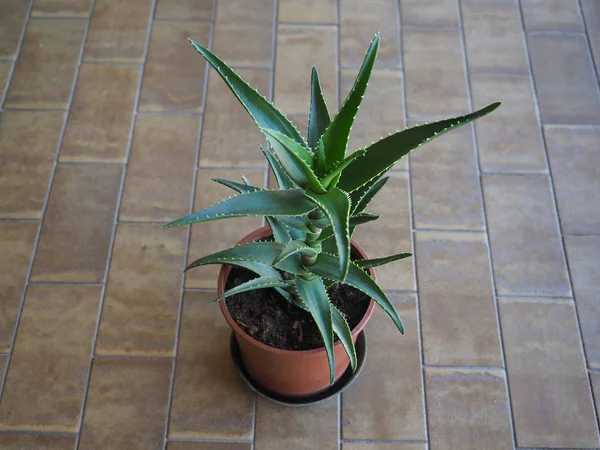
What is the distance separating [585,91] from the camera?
7.94 ft

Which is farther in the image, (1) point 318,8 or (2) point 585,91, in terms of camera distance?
(1) point 318,8

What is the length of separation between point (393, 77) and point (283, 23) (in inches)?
18.5

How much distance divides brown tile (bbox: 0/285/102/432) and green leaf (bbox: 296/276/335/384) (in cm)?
80

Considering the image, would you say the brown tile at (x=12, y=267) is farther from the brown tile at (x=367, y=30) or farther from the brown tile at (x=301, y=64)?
the brown tile at (x=367, y=30)

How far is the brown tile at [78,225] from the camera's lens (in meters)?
2.08

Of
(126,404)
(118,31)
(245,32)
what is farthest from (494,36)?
(126,404)

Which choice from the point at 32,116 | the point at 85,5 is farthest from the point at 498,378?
the point at 85,5

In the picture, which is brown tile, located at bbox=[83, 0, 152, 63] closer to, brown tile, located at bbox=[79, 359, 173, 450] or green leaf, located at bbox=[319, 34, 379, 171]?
brown tile, located at bbox=[79, 359, 173, 450]

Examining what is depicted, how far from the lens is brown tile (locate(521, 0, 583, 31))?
2.58 metres

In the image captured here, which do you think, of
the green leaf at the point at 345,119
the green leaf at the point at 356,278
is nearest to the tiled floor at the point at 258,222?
the green leaf at the point at 356,278

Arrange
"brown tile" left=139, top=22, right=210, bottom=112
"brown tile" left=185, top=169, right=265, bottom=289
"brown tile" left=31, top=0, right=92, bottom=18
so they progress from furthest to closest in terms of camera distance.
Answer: "brown tile" left=31, top=0, right=92, bottom=18
"brown tile" left=139, top=22, right=210, bottom=112
"brown tile" left=185, top=169, right=265, bottom=289

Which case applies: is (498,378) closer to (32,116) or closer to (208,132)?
(208,132)

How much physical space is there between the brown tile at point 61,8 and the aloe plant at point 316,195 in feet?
4.96

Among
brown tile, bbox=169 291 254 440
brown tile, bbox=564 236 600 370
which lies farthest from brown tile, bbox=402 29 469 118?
brown tile, bbox=169 291 254 440
